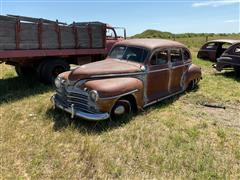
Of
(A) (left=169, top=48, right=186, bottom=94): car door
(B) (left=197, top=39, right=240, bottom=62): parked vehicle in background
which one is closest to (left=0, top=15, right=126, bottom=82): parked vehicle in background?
(A) (left=169, top=48, right=186, bottom=94): car door

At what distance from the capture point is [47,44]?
8344 mm

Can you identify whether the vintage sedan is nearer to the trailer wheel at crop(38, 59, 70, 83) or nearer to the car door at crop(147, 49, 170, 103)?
the car door at crop(147, 49, 170, 103)

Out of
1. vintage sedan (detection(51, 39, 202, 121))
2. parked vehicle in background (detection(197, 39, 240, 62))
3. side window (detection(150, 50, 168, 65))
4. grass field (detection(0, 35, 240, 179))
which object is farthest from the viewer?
parked vehicle in background (detection(197, 39, 240, 62))

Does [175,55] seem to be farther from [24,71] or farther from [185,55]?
[24,71]

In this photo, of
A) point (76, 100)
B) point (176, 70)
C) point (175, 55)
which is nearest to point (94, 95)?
point (76, 100)

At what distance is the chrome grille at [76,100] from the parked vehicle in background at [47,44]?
253cm

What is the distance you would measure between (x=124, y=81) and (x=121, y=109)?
0.58 m

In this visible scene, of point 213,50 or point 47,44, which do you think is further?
point 213,50

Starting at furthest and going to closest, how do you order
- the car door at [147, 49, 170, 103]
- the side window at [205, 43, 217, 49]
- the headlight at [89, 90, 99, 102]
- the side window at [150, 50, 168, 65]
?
the side window at [205, 43, 217, 49], the side window at [150, 50, 168, 65], the car door at [147, 49, 170, 103], the headlight at [89, 90, 99, 102]

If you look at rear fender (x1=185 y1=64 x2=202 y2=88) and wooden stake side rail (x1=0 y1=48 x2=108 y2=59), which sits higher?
wooden stake side rail (x1=0 y1=48 x2=108 y2=59)

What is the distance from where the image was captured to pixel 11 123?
5652 mm

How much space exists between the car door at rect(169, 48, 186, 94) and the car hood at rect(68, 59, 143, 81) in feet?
4.25

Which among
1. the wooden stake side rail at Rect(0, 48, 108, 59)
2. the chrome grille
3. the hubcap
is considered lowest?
the hubcap

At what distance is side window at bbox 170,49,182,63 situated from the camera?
7.19 m
